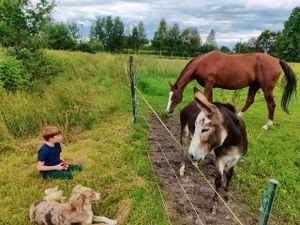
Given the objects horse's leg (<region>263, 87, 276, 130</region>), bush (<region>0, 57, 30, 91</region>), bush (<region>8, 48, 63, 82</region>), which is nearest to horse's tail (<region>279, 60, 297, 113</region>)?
horse's leg (<region>263, 87, 276, 130</region>)

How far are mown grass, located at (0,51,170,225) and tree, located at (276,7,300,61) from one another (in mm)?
48964

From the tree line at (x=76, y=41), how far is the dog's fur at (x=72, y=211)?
6.18m

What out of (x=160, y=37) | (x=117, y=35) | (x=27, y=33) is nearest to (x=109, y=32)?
(x=117, y=35)

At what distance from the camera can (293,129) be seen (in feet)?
29.8

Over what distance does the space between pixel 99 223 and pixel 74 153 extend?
259 centimetres

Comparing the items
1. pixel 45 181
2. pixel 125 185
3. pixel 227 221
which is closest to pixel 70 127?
pixel 45 181

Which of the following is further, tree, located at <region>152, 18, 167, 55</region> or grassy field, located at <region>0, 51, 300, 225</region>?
tree, located at <region>152, 18, 167, 55</region>

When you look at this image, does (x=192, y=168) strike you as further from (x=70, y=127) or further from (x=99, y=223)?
(x=70, y=127)

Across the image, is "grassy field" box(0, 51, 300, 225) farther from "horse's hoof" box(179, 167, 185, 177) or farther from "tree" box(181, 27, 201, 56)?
"tree" box(181, 27, 201, 56)

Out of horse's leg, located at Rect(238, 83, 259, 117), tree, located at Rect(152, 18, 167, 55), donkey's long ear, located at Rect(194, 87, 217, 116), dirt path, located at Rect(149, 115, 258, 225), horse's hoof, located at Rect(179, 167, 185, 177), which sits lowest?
dirt path, located at Rect(149, 115, 258, 225)

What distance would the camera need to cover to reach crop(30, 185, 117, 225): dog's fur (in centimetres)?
388

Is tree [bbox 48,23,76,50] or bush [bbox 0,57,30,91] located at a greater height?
tree [bbox 48,23,76,50]

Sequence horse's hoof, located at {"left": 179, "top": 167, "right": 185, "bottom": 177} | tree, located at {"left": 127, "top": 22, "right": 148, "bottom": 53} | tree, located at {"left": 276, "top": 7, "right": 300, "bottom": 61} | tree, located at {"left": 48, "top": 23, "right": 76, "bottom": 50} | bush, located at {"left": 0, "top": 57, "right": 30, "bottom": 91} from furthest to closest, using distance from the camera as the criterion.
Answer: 1. tree, located at {"left": 127, "top": 22, "right": 148, "bottom": 53}
2. tree, located at {"left": 276, "top": 7, "right": 300, "bottom": 61}
3. tree, located at {"left": 48, "top": 23, "right": 76, "bottom": 50}
4. bush, located at {"left": 0, "top": 57, "right": 30, "bottom": 91}
5. horse's hoof, located at {"left": 179, "top": 167, "right": 185, "bottom": 177}

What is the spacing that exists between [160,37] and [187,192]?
212 ft
